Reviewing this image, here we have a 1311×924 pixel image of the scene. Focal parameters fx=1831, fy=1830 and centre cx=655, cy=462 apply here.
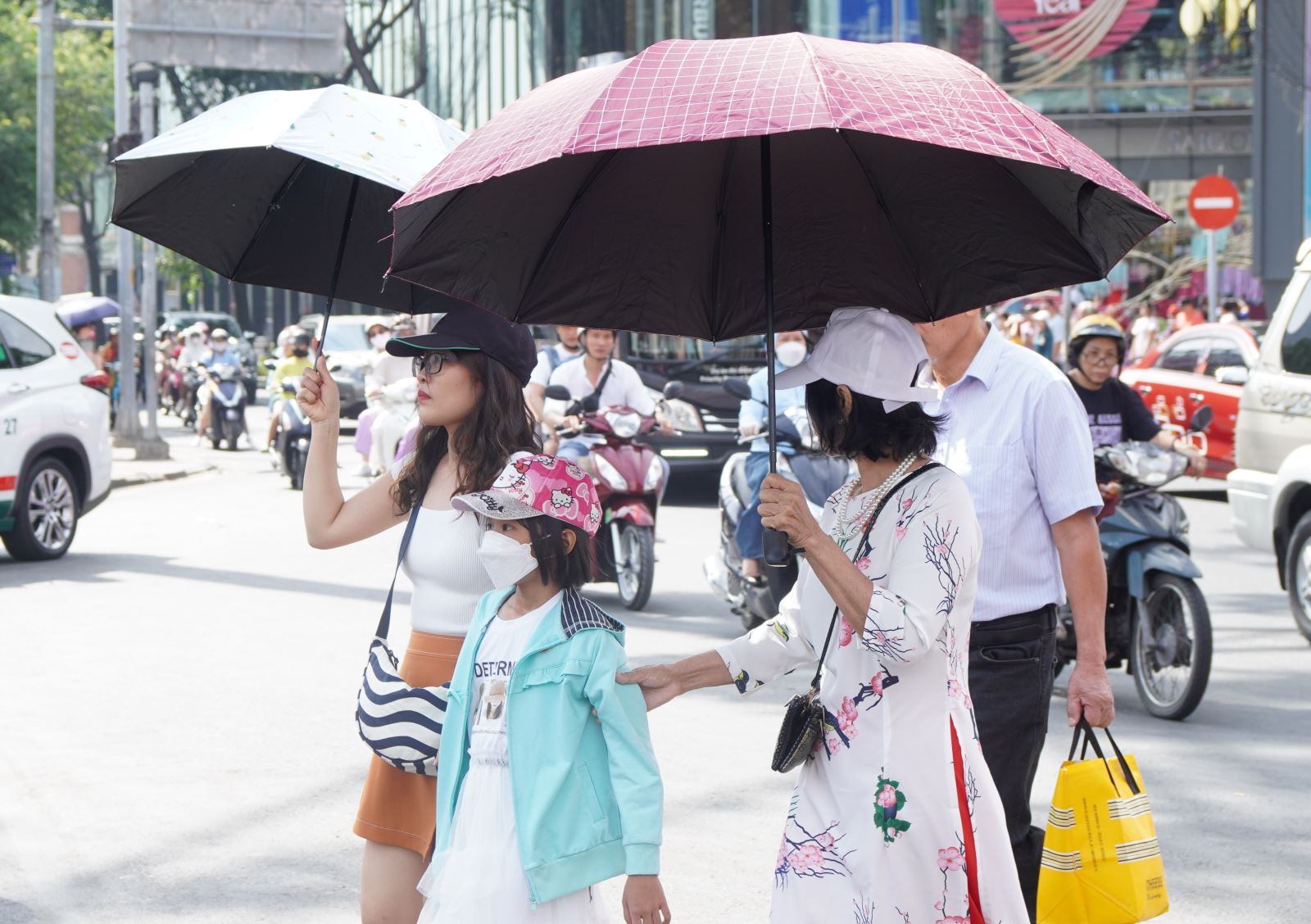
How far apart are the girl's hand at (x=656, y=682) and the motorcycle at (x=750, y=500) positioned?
5921mm

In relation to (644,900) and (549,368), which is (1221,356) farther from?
(644,900)

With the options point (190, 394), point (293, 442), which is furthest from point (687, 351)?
point (190, 394)

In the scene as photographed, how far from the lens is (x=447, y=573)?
3.82 m

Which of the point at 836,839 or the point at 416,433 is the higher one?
the point at 416,433

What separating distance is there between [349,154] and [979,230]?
1.39 metres

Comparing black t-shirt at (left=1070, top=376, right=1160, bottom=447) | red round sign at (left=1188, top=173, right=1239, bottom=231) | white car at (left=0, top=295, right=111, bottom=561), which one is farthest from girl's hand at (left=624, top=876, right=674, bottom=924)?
red round sign at (left=1188, top=173, right=1239, bottom=231)

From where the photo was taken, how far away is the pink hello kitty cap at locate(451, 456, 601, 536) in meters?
3.31

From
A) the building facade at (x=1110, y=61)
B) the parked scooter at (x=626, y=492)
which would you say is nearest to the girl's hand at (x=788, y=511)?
the parked scooter at (x=626, y=492)

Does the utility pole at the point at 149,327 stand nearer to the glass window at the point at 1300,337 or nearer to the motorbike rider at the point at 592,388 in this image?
the motorbike rider at the point at 592,388

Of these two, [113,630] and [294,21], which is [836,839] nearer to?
[113,630]

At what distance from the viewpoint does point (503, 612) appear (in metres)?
3.45

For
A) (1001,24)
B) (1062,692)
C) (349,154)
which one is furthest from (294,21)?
(1001,24)

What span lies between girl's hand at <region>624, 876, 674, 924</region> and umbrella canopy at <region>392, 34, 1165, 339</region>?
3.97ft

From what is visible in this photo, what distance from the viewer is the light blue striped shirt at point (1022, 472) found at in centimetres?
410
